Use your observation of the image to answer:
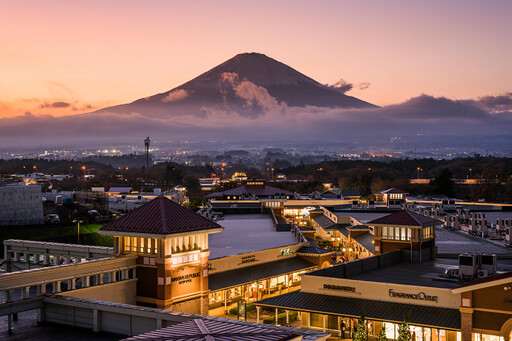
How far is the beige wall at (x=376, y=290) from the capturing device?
129 feet

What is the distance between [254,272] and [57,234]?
44811mm

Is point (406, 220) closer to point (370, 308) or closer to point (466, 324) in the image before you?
point (370, 308)

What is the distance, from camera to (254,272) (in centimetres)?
5688

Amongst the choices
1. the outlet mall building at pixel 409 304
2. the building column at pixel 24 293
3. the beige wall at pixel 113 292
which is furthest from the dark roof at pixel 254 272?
the building column at pixel 24 293

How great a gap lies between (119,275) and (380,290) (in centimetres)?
1685

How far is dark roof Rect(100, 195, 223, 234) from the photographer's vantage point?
3997cm

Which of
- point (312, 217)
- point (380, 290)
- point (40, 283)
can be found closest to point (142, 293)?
point (40, 283)

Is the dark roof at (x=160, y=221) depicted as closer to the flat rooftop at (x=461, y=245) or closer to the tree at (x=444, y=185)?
the flat rooftop at (x=461, y=245)

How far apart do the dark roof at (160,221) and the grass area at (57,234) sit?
170 ft

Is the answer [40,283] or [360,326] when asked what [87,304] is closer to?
[40,283]

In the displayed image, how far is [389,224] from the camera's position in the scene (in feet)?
191

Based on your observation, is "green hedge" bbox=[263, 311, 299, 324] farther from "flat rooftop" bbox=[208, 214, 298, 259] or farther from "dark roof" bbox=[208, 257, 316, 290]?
"flat rooftop" bbox=[208, 214, 298, 259]

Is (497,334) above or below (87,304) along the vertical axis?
below

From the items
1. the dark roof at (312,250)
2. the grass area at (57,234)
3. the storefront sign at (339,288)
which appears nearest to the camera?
the storefront sign at (339,288)
